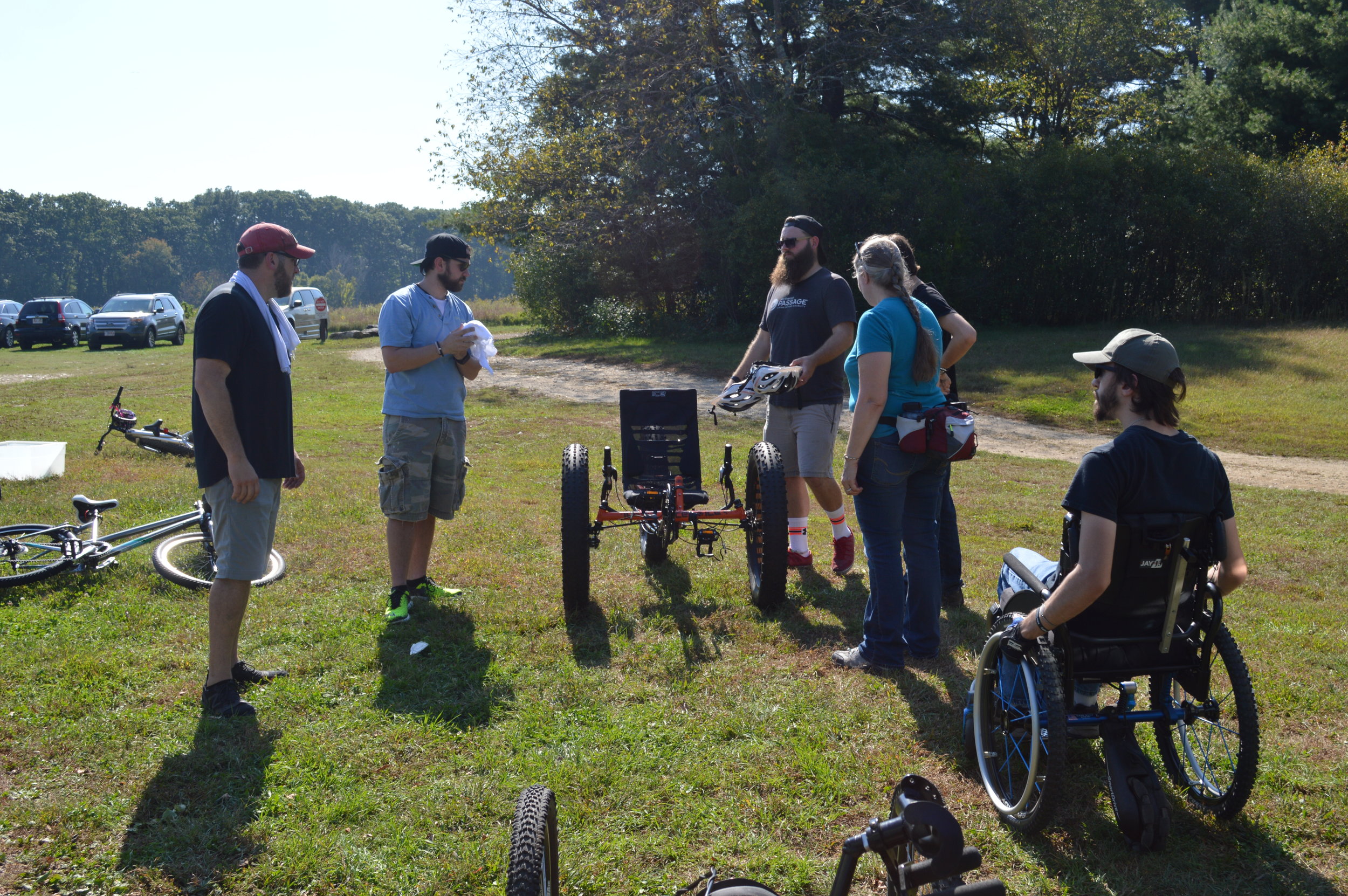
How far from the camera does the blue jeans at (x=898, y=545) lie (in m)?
4.04

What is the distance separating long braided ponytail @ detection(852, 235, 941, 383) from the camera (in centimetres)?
399

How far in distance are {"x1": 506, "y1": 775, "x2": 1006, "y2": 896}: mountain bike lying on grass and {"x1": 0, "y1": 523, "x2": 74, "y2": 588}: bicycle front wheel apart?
459 cm

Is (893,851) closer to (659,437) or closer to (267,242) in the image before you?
(267,242)

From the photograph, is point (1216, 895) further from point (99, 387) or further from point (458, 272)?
point (99, 387)

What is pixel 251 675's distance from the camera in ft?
13.6

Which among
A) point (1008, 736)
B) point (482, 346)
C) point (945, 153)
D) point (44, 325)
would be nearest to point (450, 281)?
point (482, 346)

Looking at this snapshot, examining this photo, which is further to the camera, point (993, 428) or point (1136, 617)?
point (993, 428)

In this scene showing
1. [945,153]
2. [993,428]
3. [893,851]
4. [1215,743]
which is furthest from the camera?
[945,153]

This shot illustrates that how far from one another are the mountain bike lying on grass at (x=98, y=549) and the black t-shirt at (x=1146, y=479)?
4.39 m

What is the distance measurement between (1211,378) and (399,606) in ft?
47.4

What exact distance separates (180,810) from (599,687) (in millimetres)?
1684

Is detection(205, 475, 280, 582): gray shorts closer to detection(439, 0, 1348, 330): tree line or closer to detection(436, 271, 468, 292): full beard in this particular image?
detection(436, 271, 468, 292): full beard

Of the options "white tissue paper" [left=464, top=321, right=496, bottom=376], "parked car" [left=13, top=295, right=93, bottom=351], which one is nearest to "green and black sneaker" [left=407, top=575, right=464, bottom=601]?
"white tissue paper" [left=464, top=321, right=496, bottom=376]

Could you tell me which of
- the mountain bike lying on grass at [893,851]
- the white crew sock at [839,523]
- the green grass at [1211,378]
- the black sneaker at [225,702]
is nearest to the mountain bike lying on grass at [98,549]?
the black sneaker at [225,702]
